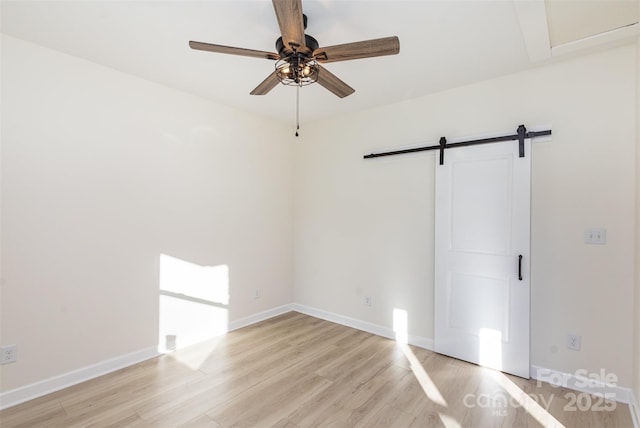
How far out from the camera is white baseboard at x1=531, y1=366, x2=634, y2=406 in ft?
7.63

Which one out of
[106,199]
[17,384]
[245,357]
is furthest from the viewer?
[245,357]

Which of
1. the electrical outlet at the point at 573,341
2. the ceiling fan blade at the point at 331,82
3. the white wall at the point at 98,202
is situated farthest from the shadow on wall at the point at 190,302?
the electrical outlet at the point at 573,341

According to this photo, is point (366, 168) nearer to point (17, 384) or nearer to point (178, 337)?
point (178, 337)

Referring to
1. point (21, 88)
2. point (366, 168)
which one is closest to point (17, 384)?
point (21, 88)

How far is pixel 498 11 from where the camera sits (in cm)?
197

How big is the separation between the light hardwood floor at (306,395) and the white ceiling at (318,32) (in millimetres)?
2691

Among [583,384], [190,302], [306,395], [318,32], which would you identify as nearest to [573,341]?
[583,384]

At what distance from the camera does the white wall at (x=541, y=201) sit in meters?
2.37

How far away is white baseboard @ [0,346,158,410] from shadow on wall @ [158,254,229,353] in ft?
0.71

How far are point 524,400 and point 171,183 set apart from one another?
3656 mm

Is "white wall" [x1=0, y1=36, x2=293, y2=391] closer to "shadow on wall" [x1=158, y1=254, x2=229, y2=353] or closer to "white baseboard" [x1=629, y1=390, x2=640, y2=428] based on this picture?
"shadow on wall" [x1=158, y1=254, x2=229, y2=353]

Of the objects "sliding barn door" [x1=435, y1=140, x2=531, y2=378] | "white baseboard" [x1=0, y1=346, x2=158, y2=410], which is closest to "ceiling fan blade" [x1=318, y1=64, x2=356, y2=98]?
"sliding barn door" [x1=435, y1=140, x2=531, y2=378]

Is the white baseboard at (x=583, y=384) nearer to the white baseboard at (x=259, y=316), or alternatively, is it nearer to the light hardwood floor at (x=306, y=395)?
the light hardwood floor at (x=306, y=395)

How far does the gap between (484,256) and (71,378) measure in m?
3.74
